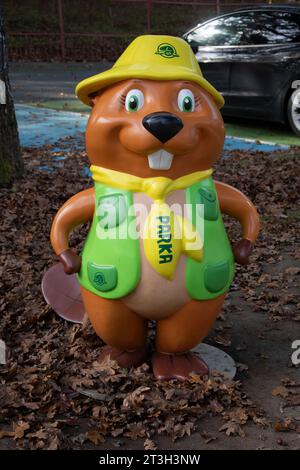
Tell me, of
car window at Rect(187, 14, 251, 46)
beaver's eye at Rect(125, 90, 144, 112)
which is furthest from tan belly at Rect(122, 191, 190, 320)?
car window at Rect(187, 14, 251, 46)

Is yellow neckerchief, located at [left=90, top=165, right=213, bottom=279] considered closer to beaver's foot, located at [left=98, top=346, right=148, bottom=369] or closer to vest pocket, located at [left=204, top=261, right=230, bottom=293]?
vest pocket, located at [left=204, top=261, right=230, bottom=293]

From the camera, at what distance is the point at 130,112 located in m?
2.84

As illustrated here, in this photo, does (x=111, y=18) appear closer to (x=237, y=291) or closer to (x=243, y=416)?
(x=237, y=291)

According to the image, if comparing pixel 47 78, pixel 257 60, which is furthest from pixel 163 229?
pixel 47 78

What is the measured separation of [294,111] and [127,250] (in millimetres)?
6718

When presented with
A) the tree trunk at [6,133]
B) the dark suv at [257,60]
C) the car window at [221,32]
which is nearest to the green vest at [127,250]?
the tree trunk at [6,133]

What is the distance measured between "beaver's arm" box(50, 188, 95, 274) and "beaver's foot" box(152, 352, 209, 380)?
25.5 inches

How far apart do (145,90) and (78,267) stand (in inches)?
35.9

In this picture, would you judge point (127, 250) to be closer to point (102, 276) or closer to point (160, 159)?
point (102, 276)

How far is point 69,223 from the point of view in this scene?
10.1ft

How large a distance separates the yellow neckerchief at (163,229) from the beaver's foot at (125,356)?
59 cm

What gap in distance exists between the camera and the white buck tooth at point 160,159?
2.83m

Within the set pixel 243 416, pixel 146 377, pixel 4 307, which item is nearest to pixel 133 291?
pixel 146 377

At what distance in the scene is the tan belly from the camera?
2896 mm
